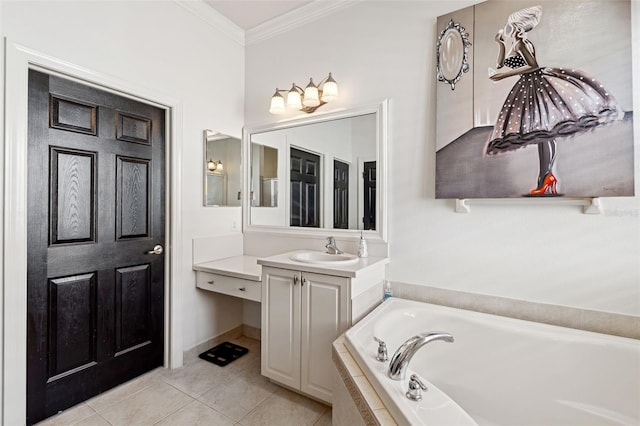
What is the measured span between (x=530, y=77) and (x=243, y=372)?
2630 mm

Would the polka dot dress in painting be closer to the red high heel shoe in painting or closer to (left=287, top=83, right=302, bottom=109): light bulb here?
the red high heel shoe in painting

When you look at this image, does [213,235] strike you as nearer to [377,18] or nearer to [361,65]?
[361,65]

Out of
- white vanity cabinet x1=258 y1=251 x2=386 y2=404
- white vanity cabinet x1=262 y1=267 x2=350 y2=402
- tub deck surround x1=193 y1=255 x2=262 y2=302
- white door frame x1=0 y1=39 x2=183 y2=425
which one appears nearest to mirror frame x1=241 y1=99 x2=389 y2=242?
white vanity cabinet x1=258 y1=251 x2=386 y2=404

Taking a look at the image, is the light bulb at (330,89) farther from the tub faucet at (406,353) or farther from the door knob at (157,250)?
the tub faucet at (406,353)

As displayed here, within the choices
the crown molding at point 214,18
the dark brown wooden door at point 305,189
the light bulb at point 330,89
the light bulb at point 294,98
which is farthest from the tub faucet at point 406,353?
the crown molding at point 214,18

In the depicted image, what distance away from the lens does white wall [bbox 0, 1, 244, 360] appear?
1678mm

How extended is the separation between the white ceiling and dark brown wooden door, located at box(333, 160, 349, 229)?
4.31ft

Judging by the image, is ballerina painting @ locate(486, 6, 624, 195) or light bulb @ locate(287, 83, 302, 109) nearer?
ballerina painting @ locate(486, 6, 624, 195)

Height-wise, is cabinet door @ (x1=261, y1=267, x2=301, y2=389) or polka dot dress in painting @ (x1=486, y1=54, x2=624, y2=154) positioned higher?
polka dot dress in painting @ (x1=486, y1=54, x2=624, y2=154)

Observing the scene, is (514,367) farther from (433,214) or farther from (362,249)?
(362,249)

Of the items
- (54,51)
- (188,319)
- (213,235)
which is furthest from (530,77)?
(188,319)

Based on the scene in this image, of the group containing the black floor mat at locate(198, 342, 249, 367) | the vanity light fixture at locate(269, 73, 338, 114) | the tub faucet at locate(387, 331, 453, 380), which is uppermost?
the vanity light fixture at locate(269, 73, 338, 114)

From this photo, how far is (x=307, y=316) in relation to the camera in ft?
6.06

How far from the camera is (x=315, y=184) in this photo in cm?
248
